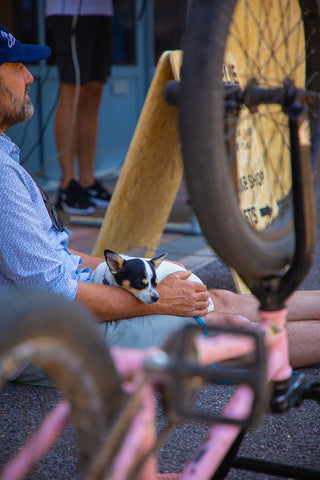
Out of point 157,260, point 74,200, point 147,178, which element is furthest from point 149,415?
point 74,200

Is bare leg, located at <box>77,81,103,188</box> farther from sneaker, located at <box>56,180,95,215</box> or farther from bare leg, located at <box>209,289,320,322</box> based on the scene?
bare leg, located at <box>209,289,320,322</box>

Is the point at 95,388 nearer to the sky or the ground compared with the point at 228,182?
nearer to the ground

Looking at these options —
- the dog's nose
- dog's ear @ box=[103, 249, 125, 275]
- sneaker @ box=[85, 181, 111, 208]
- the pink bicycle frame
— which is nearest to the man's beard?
dog's ear @ box=[103, 249, 125, 275]

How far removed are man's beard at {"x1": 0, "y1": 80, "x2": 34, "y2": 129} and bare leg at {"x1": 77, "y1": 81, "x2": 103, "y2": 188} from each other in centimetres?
259

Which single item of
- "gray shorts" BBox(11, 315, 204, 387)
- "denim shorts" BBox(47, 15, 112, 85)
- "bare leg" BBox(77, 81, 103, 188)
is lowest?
"bare leg" BBox(77, 81, 103, 188)

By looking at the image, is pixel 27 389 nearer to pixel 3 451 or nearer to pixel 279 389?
pixel 3 451

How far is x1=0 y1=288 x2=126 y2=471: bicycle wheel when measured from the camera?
0.75 metres

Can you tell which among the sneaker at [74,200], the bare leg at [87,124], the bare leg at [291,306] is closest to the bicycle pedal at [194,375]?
the bare leg at [291,306]

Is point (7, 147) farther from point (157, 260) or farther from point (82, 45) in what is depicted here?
point (82, 45)

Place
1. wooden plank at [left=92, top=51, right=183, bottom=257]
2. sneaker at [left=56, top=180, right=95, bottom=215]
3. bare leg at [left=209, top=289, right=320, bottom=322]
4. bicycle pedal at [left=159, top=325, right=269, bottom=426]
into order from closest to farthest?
bicycle pedal at [left=159, top=325, right=269, bottom=426] → bare leg at [left=209, top=289, right=320, bottom=322] → wooden plank at [left=92, top=51, right=183, bottom=257] → sneaker at [left=56, top=180, right=95, bottom=215]

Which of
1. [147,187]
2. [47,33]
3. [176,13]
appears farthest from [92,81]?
[176,13]

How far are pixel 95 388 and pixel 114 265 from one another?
4.47 ft

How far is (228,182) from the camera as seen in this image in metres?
1.04

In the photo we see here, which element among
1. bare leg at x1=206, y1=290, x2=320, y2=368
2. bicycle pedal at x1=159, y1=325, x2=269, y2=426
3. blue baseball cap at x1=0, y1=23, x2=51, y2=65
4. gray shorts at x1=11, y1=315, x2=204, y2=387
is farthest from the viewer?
→ bare leg at x1=206, y1=290, x2=320, y2=368
